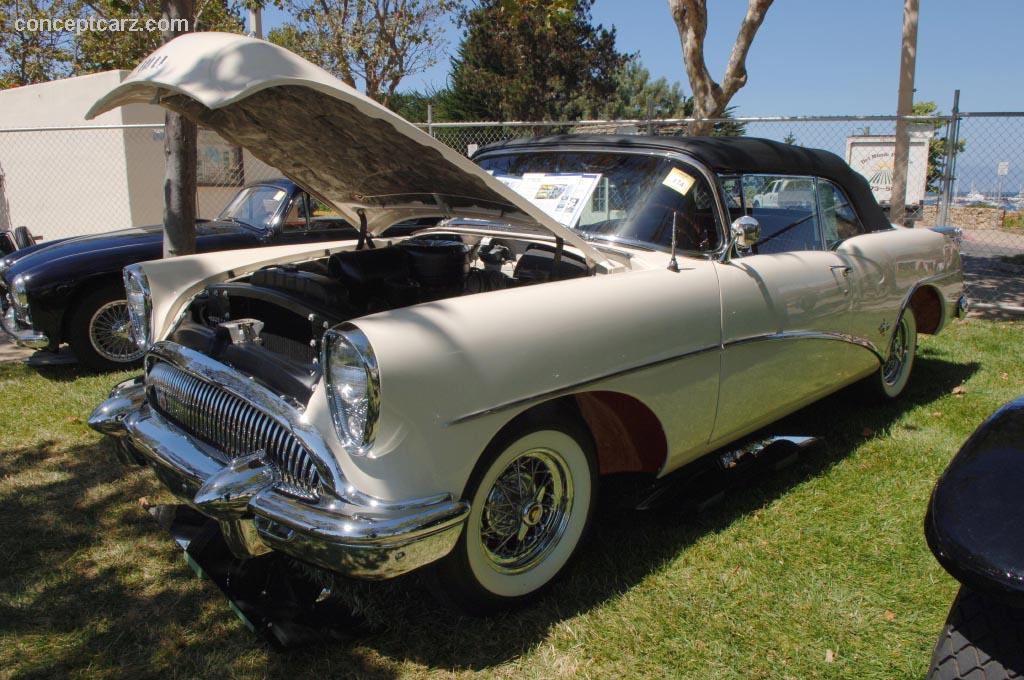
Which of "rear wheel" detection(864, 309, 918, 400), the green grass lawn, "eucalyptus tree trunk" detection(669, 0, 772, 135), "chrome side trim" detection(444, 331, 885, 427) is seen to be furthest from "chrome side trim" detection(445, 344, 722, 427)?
"eucalyptus tree trunk" detection(669, 0, 772, 135)

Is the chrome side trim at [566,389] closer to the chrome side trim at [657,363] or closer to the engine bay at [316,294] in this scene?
the chrome side trim at [657,363]

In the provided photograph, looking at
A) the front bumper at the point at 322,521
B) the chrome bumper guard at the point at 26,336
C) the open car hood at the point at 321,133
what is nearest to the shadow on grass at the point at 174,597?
the front bumper at the point at 322,521

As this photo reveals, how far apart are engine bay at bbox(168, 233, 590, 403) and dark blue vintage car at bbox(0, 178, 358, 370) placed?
1.79m

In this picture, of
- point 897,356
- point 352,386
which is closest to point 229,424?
point 352,386

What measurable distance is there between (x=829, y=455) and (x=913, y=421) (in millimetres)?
826

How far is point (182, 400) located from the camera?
8.31 ft

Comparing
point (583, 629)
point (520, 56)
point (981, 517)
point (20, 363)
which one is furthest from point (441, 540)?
point (520, 56)

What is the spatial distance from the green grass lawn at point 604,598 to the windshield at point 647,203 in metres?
1.14

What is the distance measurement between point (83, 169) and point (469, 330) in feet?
46.6

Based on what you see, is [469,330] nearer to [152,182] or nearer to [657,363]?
[657,363]

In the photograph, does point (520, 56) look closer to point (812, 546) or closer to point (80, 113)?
point (80, 113)

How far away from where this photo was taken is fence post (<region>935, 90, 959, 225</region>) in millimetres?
7094

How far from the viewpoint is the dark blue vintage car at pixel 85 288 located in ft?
16.8

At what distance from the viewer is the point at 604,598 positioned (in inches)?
101
